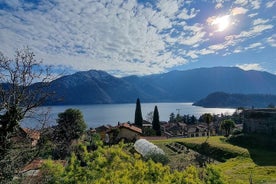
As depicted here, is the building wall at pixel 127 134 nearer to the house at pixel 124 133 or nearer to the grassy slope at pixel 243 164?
the house at pixel 124 133

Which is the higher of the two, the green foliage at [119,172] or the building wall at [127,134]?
the green foliage at [119,172]

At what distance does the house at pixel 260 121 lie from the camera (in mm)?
68625

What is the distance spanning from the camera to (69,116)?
6419 centimetres

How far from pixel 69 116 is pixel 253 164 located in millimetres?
39573

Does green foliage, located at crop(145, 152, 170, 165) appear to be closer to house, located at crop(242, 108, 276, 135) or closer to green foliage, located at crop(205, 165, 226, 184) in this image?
green foliage, located at crop(205, 165, 226, 184)

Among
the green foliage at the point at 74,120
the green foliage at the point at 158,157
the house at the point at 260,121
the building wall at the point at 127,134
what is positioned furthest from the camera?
the building wall at the point at 127,134

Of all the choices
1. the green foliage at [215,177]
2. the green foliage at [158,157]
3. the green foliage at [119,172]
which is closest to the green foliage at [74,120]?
the green foliage at [158,157]

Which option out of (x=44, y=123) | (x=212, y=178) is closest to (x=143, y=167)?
(x=212, y=178)

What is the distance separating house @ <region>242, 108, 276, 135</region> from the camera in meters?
68.6

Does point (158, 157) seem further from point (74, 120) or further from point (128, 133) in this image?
point (128, 133)

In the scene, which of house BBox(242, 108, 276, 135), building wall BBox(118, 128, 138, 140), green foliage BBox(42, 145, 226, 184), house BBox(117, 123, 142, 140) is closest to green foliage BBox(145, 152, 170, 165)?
green foliage BBox(42, 145, 226, 184)

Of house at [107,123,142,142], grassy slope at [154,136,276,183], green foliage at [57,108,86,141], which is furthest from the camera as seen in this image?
house at [107,123,142,142]

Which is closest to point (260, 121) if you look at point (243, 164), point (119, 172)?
point (243, 164)

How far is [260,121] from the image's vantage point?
71.4 m
